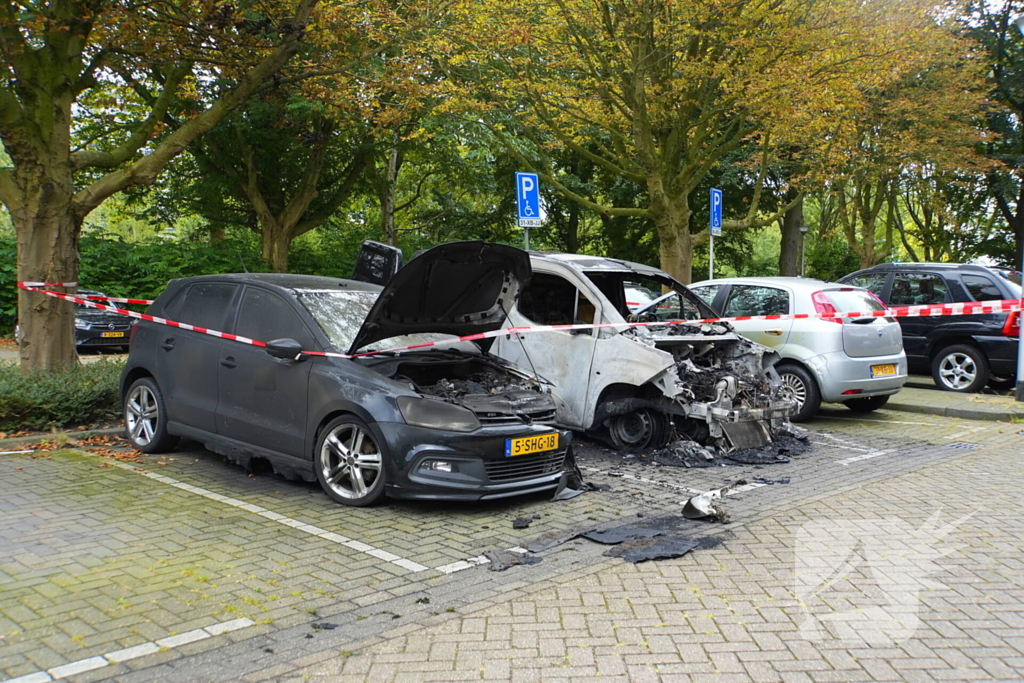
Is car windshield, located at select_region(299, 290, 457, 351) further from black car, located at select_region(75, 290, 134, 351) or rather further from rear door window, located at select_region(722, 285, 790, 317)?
black car, located at select_region(75, 290, 134, 351)

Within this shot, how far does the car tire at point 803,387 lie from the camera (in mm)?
10367

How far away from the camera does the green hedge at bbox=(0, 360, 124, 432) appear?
848 cm

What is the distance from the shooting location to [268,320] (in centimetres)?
696

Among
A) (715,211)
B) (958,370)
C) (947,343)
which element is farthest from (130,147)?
(958,370)

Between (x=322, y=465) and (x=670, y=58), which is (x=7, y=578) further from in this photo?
(x=670, y=58)

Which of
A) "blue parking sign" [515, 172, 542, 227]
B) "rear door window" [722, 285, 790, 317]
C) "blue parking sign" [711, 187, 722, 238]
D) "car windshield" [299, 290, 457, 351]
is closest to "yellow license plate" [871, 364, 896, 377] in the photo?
"rear door window" [722, 285, 790, 317]

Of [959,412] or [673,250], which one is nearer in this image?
[959,412]

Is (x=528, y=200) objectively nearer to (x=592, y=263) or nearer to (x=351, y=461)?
(x=592, y=263)

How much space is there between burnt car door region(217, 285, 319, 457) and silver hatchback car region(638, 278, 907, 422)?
5.96m

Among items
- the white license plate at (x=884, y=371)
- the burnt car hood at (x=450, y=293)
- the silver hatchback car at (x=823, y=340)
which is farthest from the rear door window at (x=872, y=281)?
the burnt car hood at (x=450, y=293)

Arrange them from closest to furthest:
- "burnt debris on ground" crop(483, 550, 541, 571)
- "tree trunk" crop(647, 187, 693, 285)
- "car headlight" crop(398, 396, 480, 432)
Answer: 1. "burnt debris on ground" crop(483, 550, 541, 571)
2. "car headlight" crop(398, 396, 480, 432)
3. "tree trunk" crop(647, 187, 693, 285)

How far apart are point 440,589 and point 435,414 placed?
5.21 ft

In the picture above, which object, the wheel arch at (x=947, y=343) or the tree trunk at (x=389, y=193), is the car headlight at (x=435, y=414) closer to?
the wheel arch at (x=947, y=343)

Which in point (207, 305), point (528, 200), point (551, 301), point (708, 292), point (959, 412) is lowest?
point (959, 412)
